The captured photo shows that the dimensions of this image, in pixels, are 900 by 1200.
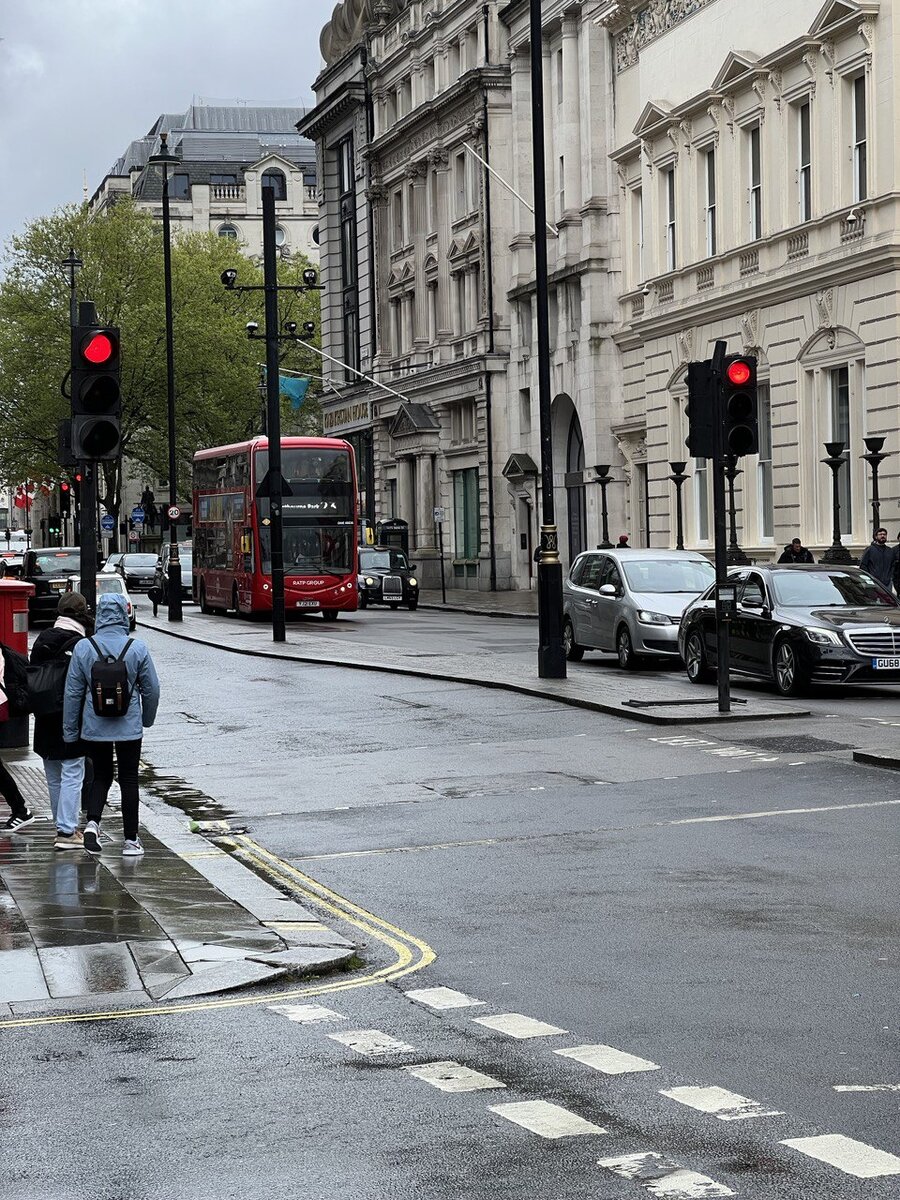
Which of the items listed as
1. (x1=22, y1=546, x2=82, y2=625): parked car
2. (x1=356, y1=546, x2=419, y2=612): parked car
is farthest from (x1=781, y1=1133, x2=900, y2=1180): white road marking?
(x1=356, y1=546, x2=419, y2=612): parked car

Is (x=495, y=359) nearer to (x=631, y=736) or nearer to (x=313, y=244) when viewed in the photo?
(x=631, y=736)

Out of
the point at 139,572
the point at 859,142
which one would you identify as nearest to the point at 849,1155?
the point at 859,142

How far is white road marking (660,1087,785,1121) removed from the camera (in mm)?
5973

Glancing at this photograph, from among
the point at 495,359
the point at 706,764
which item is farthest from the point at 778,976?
the point at 495,359

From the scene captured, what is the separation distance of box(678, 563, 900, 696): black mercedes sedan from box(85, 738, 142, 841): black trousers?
35.4 ft

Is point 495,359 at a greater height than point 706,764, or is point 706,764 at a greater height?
point 495,359

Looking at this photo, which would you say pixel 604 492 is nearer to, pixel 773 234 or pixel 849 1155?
pixel 773 234

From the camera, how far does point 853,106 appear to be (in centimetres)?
3747

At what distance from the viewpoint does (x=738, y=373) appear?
1908 centimetres

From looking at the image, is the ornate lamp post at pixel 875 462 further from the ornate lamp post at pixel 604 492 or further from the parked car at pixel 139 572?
the parked car at pixel 139 572

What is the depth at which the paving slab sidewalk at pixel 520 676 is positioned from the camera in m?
19.6

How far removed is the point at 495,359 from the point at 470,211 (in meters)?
6.29

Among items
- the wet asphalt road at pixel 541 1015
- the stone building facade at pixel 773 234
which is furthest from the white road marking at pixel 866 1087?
the stone building facade at pixel 773 234

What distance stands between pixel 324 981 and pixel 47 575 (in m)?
38.8
